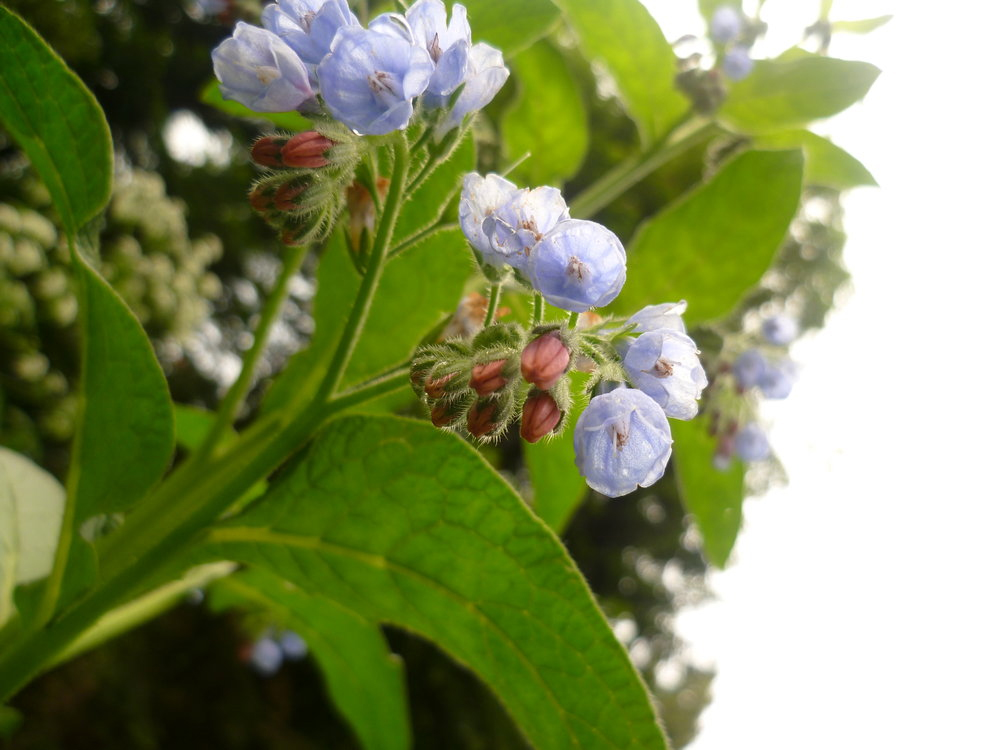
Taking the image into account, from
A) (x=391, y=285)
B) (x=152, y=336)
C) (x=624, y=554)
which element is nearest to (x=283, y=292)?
(x=391, y=285)

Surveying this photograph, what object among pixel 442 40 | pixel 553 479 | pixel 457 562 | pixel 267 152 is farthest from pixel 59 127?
pixel 553 479

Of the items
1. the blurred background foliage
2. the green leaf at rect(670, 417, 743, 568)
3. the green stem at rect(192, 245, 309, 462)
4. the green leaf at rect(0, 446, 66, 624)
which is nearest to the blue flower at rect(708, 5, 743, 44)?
the blurred background foliage

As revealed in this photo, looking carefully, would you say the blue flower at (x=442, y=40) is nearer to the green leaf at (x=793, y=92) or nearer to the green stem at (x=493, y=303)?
the green stem at (x=493, y=303)

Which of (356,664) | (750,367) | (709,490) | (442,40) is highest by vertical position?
(442,40)

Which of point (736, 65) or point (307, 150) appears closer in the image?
point (307, 150)

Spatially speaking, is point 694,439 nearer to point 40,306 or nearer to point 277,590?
point 277,590

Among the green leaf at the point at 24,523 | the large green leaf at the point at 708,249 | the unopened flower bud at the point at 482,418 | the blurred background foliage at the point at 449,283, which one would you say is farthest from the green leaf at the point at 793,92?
the green leaf at the point at 24,523

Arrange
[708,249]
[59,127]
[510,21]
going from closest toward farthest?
[59,127], [510,21], [708,249]

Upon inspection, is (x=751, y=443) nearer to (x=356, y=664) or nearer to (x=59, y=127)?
(x=356, y=664)
